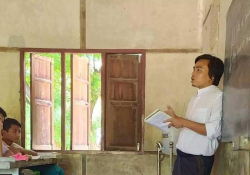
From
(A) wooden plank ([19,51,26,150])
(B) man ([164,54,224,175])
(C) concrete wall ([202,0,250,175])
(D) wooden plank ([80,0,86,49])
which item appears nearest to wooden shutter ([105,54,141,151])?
(D) wooden plank ([80,0,86,49])

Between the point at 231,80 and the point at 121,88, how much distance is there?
236 centimetres

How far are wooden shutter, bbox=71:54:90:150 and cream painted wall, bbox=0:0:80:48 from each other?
30 centimetres

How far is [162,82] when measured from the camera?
4.11 meters

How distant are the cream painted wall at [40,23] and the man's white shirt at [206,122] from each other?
227 centimetres

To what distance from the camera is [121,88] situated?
164 inches

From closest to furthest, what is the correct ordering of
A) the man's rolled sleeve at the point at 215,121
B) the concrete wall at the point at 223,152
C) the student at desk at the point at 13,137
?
the concrete wall at the point at 223,152
the man's rolled sleeve at the point at 215,121
the student at desk at the point at 13,137

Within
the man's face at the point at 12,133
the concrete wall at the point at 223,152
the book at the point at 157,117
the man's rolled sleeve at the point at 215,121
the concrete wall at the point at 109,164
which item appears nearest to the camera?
the concrete wall at the point at 223,152

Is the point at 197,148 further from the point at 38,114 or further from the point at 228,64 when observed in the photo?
the point at 38,114

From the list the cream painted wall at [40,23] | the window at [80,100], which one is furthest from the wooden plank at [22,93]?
the cream painted wall at [40,23]

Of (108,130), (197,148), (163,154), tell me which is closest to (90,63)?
(108,130)

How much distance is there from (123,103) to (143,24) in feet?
3.23

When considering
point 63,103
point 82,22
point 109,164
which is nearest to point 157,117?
point 109,164

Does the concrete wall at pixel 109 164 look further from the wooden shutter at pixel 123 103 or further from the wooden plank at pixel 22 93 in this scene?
the wooden plank at pixel 22 93

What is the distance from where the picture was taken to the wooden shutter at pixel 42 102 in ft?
13.8
